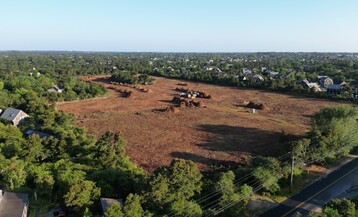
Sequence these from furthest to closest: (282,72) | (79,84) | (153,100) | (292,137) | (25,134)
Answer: (282,72) → (79,84) → (153,100) → (292,137) → (25,134)

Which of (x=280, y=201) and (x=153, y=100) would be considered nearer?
(x=280, y=201)

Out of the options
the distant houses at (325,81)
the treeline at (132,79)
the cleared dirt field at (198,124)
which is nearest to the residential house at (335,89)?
the distant houses at (325,81)

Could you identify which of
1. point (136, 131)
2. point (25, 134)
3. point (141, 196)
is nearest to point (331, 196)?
point (141, 196)

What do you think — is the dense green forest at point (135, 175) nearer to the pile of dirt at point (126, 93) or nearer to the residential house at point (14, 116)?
the residential house at point (14, 116)

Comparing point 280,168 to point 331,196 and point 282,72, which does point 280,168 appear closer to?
point 331,196

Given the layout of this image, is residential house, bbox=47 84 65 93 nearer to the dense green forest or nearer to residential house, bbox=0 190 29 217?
the dense green forest

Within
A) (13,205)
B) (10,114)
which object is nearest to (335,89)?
(10,114)
